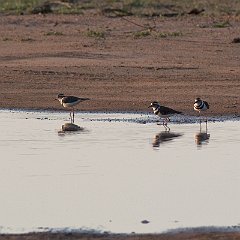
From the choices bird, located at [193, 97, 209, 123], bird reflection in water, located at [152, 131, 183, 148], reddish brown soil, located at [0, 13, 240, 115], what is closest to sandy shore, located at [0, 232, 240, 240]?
bird reflection in water, located at [152, 131, 183, 148]

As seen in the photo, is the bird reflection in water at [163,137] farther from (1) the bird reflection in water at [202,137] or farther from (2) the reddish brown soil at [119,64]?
(2) the reddish brown soil at [119,64]

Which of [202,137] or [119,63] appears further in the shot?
[119,63]

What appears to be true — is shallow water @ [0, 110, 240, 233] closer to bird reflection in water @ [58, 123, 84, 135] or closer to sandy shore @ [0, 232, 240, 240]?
bird reflection in water @ [58, 123, 84, 135]

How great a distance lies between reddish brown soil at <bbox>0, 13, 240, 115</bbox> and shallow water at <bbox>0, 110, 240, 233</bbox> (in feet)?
8.13

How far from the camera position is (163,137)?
16.3 m

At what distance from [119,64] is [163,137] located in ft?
26.4

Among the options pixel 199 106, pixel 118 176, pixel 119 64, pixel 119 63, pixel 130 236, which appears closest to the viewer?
pixel 130 236

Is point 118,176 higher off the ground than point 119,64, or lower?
lower

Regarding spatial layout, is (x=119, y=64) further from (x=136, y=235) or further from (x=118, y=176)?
(x=136, y=235)

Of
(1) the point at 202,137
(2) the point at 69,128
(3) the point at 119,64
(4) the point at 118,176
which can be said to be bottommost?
(4) the point at 118,176

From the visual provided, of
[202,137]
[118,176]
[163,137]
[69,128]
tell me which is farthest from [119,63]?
[118,176]

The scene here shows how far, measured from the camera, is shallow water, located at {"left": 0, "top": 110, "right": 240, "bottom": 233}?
1091 centimetres

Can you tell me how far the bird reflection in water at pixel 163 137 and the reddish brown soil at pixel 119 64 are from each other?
2396 mm

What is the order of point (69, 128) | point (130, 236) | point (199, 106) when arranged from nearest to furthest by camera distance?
point (130, 236) → point (69, 128) → point (199, 106)
